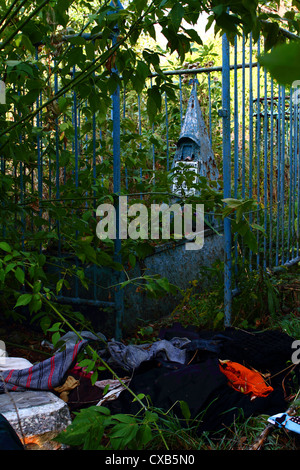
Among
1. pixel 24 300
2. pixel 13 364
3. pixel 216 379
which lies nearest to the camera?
pixel 24 300

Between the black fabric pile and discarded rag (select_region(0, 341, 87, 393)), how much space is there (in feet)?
1.15

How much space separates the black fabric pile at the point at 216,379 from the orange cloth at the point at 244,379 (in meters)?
0.04

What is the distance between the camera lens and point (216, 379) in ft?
7.39

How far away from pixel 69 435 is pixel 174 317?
7.60 ft

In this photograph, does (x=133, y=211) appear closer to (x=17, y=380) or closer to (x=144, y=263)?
(x=144, y=263)

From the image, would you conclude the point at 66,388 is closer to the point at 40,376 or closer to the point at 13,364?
the point at 40,376

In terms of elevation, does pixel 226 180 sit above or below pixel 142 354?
above

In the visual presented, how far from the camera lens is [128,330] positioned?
10.8 ft

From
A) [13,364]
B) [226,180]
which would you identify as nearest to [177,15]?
[226,180]

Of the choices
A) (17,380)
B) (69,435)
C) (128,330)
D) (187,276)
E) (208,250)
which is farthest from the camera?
(208,250)

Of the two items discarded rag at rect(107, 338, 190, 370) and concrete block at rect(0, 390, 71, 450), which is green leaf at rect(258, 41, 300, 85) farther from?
discarded rag at rect(107, 338, 190, 370)

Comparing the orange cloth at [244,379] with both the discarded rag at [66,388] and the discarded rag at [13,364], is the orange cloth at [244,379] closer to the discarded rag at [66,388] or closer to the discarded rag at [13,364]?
the discarded rag at [66,388]

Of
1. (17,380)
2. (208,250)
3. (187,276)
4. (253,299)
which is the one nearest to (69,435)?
(17,380)

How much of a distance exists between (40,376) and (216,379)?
94 cm
